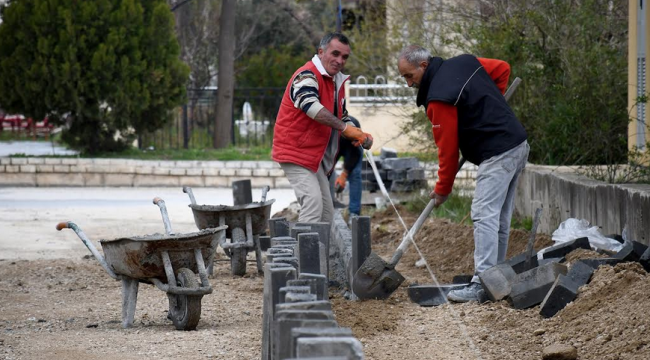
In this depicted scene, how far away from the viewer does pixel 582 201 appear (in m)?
8.49

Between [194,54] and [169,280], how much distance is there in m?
26.7

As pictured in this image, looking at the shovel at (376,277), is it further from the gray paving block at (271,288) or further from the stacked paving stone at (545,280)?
the gray paving block at (271,288)

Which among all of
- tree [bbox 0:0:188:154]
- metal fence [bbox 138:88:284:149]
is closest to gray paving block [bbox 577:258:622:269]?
tree [bbox 0:0:188:154]

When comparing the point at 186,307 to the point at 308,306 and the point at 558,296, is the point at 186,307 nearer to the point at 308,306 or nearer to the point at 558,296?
the point at 558,296

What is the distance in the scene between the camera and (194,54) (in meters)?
32.4

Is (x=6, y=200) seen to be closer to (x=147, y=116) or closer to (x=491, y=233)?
(x=147, y=116)

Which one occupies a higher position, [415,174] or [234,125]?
[234,125]

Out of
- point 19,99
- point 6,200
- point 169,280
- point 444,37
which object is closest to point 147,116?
point 19,99

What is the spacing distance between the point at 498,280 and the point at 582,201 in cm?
256

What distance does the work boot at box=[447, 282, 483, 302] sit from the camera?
6.50 m

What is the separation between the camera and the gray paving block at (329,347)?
10.4 feet

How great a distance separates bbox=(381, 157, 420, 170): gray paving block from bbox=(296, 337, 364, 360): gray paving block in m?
11.1

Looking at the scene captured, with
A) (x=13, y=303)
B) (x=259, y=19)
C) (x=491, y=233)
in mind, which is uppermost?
(x=259, y=19)

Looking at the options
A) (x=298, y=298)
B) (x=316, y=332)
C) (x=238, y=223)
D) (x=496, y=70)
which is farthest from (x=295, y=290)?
(x=238, y=223)
